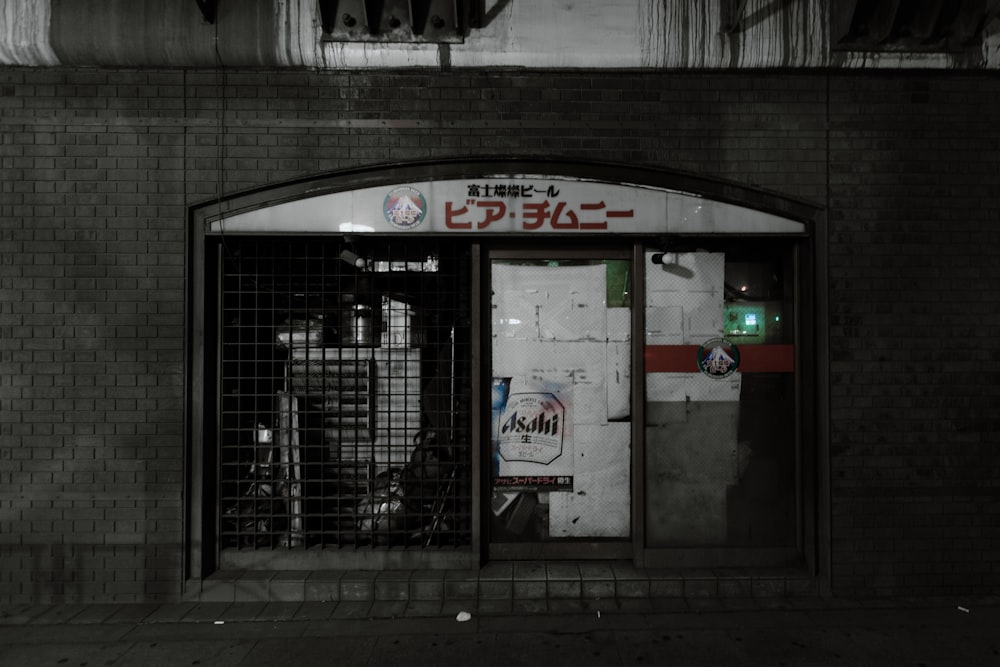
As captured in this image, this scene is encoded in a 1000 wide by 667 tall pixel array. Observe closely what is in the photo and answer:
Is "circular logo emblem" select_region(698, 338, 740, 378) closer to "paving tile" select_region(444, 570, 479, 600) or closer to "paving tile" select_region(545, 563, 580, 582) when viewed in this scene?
"paving tile" select_region(545, 563, 580, 582)

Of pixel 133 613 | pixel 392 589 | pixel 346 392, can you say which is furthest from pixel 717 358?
pixel 133 613

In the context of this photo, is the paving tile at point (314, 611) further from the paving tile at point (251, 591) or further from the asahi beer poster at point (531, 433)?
the asahi beer poster at point (531, 433)

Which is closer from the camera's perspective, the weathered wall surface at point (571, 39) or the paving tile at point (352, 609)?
the paving tile at point (352, 609)

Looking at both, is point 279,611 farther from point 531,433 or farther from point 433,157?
point 433,157

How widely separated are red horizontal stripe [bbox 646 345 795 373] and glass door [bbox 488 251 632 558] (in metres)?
0.24

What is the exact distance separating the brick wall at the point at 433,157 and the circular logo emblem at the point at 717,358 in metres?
0.85

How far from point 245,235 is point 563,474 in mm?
3615

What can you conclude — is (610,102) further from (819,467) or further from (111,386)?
(111,386)

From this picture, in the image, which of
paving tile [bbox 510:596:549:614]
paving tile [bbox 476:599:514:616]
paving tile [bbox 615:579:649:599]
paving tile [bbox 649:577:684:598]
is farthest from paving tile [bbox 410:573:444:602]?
paving tile [bbox 649:577:684:598]

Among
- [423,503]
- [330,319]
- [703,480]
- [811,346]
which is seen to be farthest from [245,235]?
[811,346]

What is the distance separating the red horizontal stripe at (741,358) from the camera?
5312 mm

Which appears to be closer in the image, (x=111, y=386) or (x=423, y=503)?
(x=111, y=386)

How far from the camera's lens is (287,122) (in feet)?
16.8

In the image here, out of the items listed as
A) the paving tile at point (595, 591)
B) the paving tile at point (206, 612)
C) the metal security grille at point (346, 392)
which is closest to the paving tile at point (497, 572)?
the metal security grille at point (346, 392)
